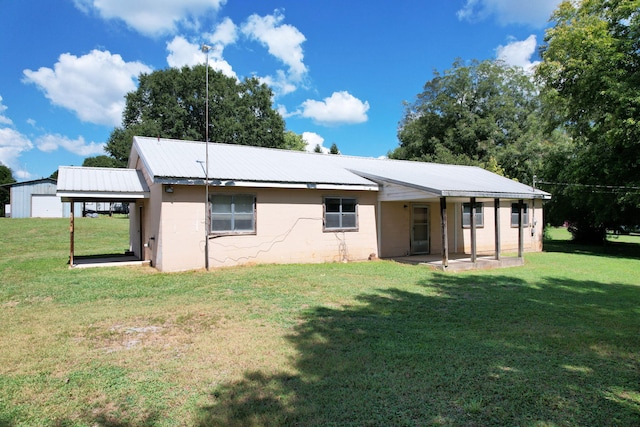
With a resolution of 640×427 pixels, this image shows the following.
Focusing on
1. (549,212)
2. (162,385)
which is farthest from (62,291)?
(549,212)

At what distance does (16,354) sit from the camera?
4297 millimetres

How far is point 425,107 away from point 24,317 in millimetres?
37249

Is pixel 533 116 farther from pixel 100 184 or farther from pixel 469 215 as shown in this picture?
pixel 100 184

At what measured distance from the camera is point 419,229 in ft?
48.1

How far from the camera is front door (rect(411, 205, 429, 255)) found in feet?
47.3

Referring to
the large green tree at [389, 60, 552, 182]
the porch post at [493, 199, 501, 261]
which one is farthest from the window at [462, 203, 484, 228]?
the large green tree at [389, 60, 552, 182]

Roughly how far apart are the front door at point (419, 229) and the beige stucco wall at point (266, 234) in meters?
1.87

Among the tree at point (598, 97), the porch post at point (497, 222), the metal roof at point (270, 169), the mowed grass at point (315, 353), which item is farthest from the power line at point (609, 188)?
the mowed grass at point (315, 353)

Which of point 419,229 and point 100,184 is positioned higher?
point 100,184

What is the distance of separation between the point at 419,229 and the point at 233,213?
7.29m

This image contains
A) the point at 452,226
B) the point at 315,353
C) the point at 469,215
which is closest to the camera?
the point at 315,353

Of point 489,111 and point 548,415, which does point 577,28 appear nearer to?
point 489,111

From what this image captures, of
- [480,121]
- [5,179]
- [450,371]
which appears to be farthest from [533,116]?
[5,179]

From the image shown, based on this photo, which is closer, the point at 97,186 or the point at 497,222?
the point at 97,186
